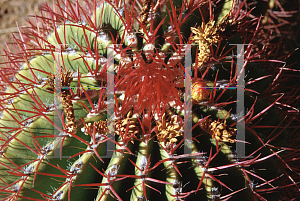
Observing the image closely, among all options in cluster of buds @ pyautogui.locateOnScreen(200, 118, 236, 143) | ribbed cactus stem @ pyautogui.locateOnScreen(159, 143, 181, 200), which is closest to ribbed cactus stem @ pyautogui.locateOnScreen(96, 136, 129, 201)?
ribbed cactus stem @ pyautogui.locateOnScreen(159, 143, 181, 200)

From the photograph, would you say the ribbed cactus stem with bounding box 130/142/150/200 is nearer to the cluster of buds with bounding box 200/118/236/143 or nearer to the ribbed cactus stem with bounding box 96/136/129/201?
the ribbed cactus stem with bounding box 96/136/129/201

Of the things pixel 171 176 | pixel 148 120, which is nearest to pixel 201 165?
pixel 171 176

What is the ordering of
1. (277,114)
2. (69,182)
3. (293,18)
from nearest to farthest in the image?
1. (69,182)
2. (277,114)
3. (293,18)

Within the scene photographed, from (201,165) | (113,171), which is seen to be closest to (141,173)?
(113,171)

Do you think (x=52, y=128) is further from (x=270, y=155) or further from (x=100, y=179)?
(x=270, y=155)

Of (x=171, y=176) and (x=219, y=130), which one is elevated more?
(x=219, y=130)

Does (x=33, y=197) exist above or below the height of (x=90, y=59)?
below

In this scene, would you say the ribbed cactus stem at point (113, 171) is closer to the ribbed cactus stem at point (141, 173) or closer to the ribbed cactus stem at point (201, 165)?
the ribbed cactus stem at point (141, 173)

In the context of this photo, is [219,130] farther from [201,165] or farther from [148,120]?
[148,120]

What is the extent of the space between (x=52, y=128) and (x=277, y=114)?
963mm

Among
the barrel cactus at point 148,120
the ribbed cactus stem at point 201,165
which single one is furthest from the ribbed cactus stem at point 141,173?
the ribbed cactus stem at point 201,165

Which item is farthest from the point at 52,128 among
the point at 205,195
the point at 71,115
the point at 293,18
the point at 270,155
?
the point at 293,18

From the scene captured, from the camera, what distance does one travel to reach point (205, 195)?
2.61ft

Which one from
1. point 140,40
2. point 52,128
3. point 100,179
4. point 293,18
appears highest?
point 293,18
